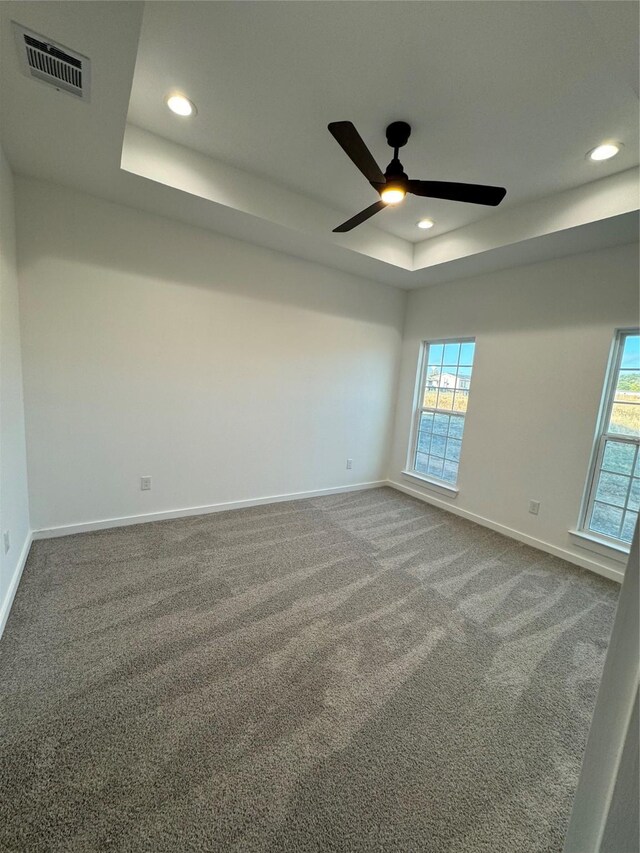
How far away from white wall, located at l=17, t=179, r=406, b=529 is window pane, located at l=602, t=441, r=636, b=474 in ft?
7.96

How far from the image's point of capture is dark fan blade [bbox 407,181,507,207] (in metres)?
1.81

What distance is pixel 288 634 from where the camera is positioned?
1.85 meters

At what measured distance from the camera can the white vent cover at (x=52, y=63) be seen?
1.31 meters

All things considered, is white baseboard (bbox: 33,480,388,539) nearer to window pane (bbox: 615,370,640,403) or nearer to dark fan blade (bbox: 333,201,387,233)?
dark fan blade (bbox: 333,201,387,233)

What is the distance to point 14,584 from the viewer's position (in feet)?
6.59

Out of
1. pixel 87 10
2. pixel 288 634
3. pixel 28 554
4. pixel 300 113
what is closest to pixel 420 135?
pixel 300 113

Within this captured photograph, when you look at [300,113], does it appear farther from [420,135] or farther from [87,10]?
[87,10]

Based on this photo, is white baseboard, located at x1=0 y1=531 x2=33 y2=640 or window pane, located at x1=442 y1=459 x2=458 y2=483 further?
window pane, located at x1=442 y1=459 x2=458 y2=483

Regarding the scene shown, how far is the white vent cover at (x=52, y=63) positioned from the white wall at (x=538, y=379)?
3427mm

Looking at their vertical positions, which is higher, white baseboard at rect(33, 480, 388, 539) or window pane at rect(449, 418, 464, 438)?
window pane at rect(449, 418, 464, 438)

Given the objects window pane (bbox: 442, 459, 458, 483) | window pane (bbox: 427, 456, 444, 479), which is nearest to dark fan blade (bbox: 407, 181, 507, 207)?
window pane (bbox: 442, 459, 458, 483)

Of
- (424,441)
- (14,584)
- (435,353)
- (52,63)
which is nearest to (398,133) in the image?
(52,63)

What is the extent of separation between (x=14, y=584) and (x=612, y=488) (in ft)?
14.2

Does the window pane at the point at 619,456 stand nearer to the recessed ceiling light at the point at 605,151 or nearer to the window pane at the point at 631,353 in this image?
the window pane at the point at 631,353
